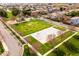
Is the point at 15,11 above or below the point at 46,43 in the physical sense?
above

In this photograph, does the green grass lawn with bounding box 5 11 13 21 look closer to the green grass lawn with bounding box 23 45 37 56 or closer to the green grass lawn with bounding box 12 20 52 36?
the green grass lawn with bounding box 12 20 52 36

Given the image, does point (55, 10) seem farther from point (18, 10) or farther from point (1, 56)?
point (1, 56)

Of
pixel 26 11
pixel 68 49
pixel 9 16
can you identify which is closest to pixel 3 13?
pixel 9 16

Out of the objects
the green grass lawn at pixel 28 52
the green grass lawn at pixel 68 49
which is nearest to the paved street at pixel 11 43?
the green grass lawn at pixel 28 52

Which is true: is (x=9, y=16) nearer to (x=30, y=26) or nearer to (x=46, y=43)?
(x=30, y=26)

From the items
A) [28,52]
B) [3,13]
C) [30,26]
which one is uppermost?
[3,13]
